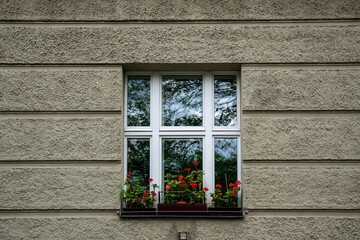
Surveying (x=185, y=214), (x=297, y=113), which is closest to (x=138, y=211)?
(x=185, y=214)

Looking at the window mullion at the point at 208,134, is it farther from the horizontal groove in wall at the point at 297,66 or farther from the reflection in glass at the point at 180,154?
the horizontal groove in wall at the point at 297,66

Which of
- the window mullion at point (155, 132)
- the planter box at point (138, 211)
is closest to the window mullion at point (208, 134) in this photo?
the window mullion at point (155, 132)

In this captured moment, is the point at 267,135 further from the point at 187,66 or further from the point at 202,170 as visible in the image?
the point at 187,66

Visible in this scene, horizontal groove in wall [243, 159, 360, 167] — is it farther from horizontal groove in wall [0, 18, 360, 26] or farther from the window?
horizontal groove in wall [0, 18, 360, 26]

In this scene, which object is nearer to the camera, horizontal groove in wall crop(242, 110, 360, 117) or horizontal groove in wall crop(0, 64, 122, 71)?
horizontal groove in wall crop(242, 110, 360, 117)

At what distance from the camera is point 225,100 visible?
13.4 ft

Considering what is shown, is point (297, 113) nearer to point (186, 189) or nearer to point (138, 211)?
point (186, 189)

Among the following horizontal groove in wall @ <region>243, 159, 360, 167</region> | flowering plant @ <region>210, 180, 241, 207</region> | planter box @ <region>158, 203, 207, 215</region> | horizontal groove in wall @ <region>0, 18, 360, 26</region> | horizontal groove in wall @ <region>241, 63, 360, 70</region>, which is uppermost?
horizontal groove in wall @ <region>0, 18, 360, 26</region>

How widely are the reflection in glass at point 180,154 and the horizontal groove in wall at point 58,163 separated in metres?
0.64

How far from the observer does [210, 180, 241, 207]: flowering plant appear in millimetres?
3713

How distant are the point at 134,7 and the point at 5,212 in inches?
116

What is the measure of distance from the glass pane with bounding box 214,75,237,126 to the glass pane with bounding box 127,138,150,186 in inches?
39.0

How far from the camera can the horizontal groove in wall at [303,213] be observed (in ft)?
11.9

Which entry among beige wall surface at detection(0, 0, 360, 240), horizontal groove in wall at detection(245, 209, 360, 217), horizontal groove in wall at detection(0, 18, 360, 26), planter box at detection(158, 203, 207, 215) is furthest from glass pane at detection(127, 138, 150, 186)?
horizontal groove in wall at detection(0, 18, 360, 26)
